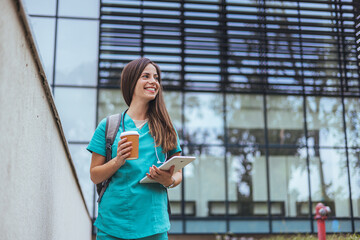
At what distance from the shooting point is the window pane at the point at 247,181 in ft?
32.8

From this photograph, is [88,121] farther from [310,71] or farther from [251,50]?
[310,71]

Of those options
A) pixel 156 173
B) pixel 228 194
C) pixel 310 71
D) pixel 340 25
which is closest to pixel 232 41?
pixel 310 71

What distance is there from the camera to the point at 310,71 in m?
10.3

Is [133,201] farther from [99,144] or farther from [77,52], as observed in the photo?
[77,52]

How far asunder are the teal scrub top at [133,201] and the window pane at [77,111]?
24.1 feet

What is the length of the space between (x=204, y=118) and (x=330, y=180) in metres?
3.26

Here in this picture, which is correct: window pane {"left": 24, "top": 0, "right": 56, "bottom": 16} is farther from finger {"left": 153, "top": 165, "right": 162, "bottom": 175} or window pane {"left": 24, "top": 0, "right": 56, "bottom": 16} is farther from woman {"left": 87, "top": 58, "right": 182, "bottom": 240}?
finger {"left": 153, "top": 165, "right": 162, "bottom": 175}

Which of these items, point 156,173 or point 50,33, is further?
point 50,33

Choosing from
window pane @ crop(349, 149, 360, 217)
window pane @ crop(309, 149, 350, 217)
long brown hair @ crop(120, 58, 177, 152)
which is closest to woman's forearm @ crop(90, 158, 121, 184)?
long brown hair @ crop(120, 58, 177, 152)

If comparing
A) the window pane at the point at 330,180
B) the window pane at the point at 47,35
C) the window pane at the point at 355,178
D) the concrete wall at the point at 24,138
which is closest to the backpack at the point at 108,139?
the concrete wall at the point at 24,138

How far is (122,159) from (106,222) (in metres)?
0.34

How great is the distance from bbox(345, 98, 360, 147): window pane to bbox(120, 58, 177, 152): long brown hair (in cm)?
872

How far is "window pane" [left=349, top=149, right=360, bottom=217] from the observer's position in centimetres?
1016

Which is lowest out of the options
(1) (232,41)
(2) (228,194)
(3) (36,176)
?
(2) (228,194)
